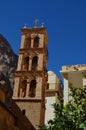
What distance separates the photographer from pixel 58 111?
34.5ft

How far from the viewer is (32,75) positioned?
113 feet

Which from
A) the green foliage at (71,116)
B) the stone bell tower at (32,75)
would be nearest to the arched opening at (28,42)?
the stone bell tower at (32,75)

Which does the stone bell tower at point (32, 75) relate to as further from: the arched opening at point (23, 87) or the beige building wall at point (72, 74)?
the beige building wall at point (72, 74)

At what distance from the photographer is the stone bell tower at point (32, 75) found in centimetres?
3195

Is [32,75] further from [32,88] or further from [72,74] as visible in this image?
[72,74]

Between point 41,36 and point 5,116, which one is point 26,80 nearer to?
point 41,36

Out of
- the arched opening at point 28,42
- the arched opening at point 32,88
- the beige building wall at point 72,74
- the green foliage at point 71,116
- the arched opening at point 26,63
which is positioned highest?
the arched opening at point 28,42

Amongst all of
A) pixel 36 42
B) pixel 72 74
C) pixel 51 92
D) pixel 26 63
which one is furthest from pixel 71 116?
pixel 51 92

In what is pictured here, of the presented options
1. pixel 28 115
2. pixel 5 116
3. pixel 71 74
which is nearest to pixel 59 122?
pixel 71 74

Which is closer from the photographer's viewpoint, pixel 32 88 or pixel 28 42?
pixel 32 88

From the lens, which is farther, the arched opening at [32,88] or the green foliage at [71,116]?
the arched opening at [32,88]

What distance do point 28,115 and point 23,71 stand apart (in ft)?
19.2

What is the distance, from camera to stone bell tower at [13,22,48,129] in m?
32.0

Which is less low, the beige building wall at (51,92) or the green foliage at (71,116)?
the beige building wall at (51,92)
